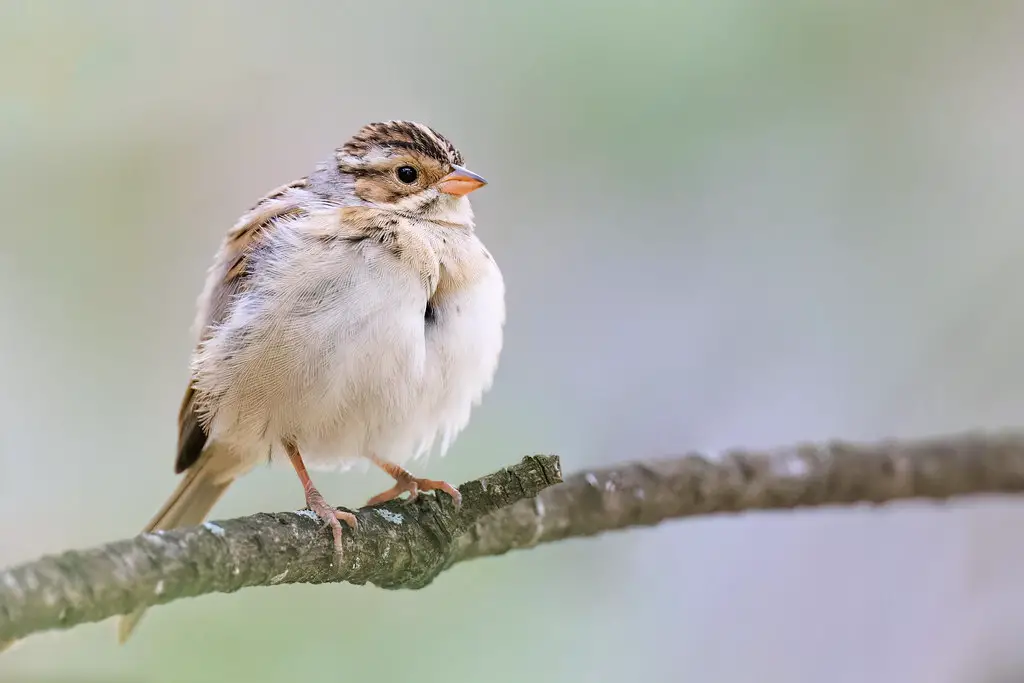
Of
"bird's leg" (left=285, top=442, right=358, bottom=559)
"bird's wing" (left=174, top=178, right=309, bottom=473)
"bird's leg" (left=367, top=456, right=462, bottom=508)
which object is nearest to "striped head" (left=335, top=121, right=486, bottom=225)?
"bird's wing" (left=174, top=178, right=309, bottom=473)

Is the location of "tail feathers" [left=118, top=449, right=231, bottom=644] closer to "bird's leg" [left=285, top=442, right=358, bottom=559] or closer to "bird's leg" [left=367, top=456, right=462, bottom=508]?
"bird's leg" [left=367, top=456, right=462, bottom=508]

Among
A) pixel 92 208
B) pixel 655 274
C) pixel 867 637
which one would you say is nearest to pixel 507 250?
pixel 655 274

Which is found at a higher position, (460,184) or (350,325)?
(460,184)

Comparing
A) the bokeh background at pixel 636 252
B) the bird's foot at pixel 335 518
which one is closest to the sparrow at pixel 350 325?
the bird's foot at pixel 335 518

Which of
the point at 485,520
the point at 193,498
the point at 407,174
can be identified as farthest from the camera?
the point at 193,498

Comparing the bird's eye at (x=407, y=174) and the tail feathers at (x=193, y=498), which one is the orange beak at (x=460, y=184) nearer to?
the bird's eye at (x=407, y=174)

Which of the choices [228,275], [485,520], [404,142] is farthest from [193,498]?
[404,142]

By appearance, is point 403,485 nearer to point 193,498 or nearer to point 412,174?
point 193,498

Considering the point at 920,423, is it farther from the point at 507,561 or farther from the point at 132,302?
the point at 132,302
